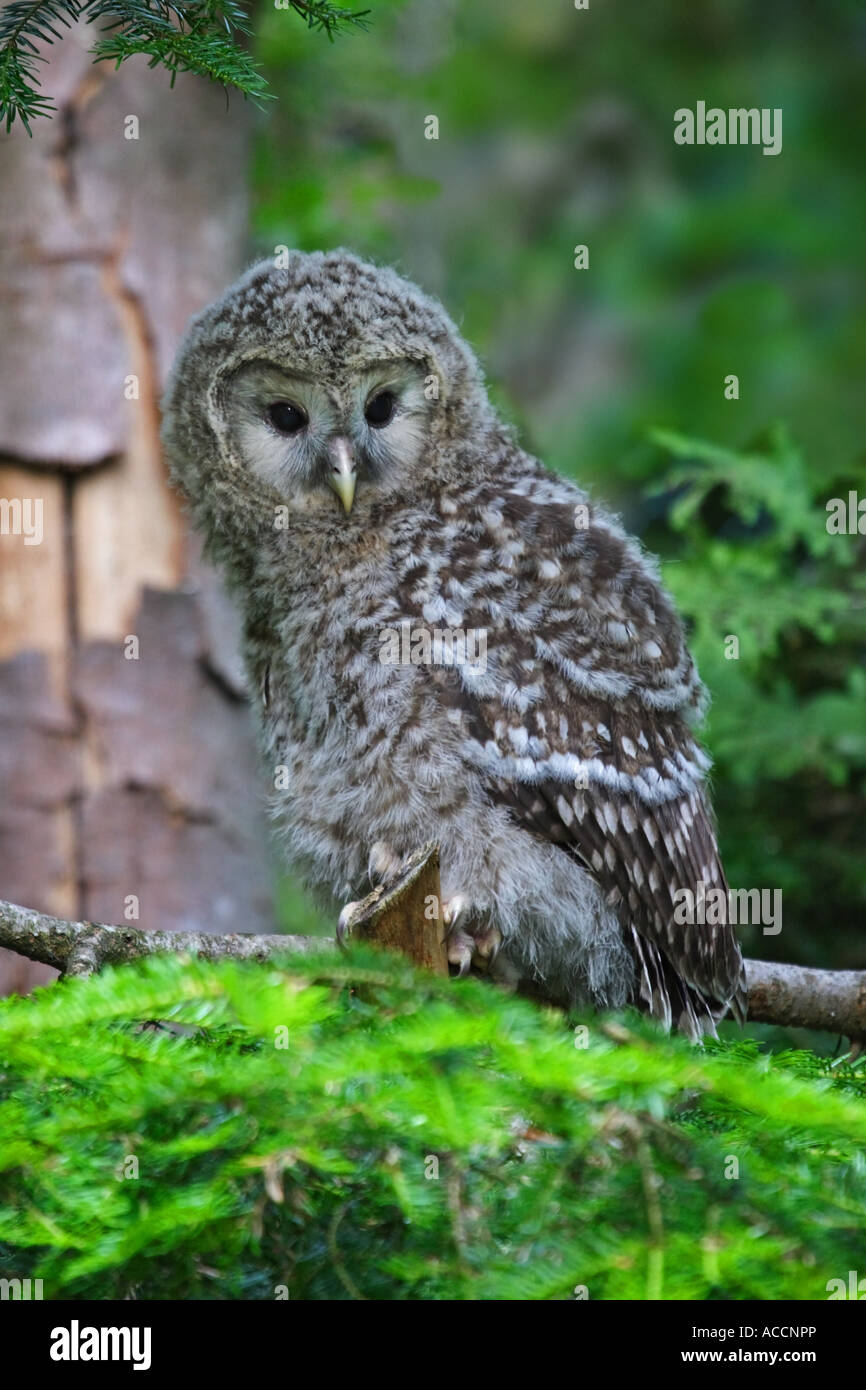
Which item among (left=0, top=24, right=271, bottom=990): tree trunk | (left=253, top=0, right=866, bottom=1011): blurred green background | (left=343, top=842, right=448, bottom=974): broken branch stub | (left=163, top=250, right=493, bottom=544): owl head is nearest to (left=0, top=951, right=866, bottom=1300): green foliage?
(left=343, top=842, right=448, bottom=974): broken branch stub

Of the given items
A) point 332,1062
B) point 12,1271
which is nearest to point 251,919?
point 12,1271

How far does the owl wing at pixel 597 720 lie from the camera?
325cm

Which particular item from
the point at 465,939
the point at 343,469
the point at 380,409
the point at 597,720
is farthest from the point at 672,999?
the point at 380,409

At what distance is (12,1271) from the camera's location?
5.93 feet

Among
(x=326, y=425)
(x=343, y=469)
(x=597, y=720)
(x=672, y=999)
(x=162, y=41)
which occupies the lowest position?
(x=672, y=999)

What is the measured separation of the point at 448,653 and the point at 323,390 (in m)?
0.77

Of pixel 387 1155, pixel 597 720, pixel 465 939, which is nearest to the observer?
pixel 387 1155

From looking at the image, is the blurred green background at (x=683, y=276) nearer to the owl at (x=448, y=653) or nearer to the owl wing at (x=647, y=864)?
the owl at (x=448, y=653)

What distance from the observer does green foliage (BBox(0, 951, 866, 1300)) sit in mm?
1452

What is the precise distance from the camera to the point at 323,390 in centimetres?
349

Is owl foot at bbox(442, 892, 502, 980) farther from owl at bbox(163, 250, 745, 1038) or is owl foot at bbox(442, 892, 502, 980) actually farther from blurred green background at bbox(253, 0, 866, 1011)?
blurred green background at bbox(253, 0, 866, 1011)

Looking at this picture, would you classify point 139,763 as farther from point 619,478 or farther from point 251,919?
point 619,478

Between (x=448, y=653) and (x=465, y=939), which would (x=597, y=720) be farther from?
(x=465, y=939)

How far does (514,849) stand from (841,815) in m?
2.43
